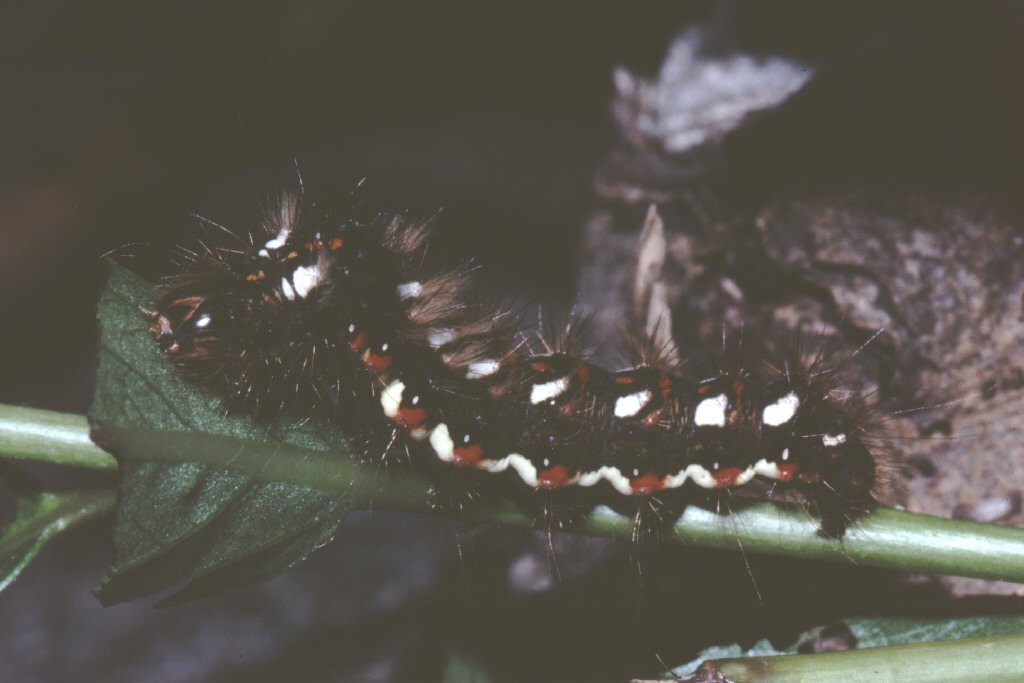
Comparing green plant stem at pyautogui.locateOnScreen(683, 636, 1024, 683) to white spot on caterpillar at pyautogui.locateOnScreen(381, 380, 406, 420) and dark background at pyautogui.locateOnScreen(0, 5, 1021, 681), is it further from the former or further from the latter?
dark background at pyautogui.locateOnScreen(0, 5, 1021, 681)

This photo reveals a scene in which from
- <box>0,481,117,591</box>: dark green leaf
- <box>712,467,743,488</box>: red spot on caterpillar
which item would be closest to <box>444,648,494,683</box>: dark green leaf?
<box>712,467,743,488</box>: red spot on caterpillar

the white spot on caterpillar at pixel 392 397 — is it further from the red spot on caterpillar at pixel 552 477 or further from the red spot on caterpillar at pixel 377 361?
the red spot on caterpillar at pixel 552 477

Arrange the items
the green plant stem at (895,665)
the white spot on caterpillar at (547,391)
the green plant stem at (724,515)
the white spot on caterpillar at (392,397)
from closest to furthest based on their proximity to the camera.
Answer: the green plant stem at (895,665), the green plant stem at (724,515), the white spot on caterpillar at (392,397), the white spot on caterpillar at (547,391)

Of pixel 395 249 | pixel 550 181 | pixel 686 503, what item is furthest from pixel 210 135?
pixel 686 503

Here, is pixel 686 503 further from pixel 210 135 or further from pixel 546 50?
pixel 210 135

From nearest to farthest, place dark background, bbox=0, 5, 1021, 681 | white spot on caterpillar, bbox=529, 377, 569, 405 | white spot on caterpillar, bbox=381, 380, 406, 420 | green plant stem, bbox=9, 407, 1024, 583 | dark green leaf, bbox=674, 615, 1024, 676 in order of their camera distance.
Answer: green plant stem, bbox=9, 407, 1024, 583, white spot on caterpillar, bbox=381, 380, 406, 420, white spot on caterpillar, bbox=529, 377, 569, 405, dark green leaf, bbox=674, 615, 1024, 676, dark background, bbox=0, 5, 1021, 681

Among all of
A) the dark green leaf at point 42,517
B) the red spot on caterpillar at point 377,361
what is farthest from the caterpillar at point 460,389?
the dark green leaf at point 42,517
